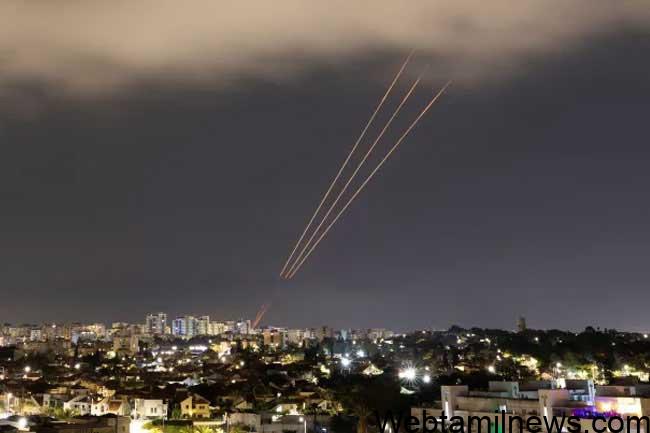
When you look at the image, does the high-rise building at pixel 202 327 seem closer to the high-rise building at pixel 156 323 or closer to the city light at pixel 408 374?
the high-rise building at pixel 156 323

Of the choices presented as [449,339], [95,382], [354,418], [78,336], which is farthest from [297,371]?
[78,336]


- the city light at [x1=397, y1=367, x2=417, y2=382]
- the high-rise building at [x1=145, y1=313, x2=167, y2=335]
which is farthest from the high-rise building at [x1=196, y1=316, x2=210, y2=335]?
the city light at [x1=397, y1=367, x2=417, y2=382]

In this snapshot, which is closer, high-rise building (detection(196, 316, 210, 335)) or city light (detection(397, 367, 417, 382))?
city light (detection(397, 367, 417, 382))

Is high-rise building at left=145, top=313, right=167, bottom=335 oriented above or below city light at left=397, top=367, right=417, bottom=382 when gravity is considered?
above

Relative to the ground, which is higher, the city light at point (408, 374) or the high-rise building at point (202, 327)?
the high-rise building at point (202, 327)

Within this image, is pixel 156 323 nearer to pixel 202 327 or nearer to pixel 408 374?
pixel 202 327

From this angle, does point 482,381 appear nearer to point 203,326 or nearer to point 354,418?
point 354,418

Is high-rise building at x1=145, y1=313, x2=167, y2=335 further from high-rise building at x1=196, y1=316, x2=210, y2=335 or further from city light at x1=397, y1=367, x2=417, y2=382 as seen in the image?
city light at x1=397, y1=367, x2=417, y2=382

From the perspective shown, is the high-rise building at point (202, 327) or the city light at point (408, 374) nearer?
the city light at point (408, 374)

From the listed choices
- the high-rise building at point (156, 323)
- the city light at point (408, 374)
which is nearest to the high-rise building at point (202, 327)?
the high-rise building at point (156, 323)
